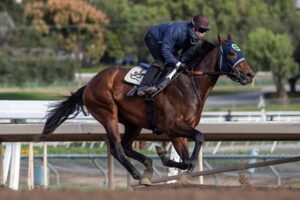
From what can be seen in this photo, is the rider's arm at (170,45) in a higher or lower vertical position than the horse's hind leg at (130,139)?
higher

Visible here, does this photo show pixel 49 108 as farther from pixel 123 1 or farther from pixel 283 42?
pixel 123 1

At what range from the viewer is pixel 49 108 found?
12664 millimetres

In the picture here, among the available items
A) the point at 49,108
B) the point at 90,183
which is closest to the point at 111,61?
the point at 90,183

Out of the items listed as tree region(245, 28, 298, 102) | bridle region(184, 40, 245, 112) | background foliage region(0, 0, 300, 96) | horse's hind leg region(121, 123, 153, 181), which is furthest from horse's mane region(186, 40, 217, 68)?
background foliage region(0, 0, 300, 96)

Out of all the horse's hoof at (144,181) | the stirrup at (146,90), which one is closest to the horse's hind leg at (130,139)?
the horse's hoof at (144,181)

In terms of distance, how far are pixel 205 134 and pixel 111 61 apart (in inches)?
2704

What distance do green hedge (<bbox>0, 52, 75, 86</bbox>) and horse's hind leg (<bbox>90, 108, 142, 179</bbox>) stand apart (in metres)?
42.6

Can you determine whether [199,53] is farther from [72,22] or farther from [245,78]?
[72,22]

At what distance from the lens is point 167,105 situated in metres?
11.6

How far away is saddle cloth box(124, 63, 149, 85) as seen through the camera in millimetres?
11812

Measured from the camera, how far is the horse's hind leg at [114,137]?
11766mm

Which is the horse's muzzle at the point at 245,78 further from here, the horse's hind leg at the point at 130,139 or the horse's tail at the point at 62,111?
the horse's tail at the point at 62,111

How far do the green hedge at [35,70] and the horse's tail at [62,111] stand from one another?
4211cm

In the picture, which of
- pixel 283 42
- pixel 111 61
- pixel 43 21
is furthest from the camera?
pixel 111 61
